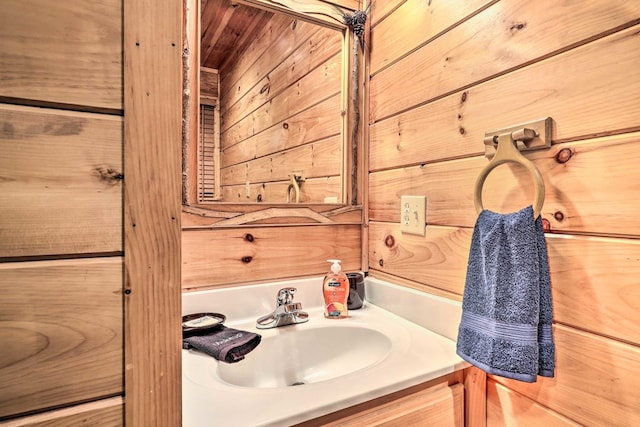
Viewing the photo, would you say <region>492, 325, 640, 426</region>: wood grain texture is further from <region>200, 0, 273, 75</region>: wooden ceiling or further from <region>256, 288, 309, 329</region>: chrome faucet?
<region>200, 0, 273, 75</region>: wooden ceiling

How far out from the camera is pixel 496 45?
78cm

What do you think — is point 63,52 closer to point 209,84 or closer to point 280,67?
point 209,84

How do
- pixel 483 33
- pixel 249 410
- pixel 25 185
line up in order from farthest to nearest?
1. pixel 483 33
2. pixel 249 410
3. pixel 25 185

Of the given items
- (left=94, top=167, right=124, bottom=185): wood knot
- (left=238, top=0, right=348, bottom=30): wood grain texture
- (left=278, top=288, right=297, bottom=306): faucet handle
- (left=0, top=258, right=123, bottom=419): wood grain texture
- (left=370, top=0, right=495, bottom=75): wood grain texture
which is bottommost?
(left=278, top=288, right=297, bottom=306): faucet handle

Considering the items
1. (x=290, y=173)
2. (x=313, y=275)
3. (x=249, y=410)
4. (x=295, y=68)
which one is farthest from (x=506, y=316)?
(x=295, y=68)

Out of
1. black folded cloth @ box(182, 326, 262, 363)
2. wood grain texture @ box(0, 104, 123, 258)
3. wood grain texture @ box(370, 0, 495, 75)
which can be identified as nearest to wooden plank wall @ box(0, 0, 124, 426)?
wood grain texture @ box(0, 104, 123, 258)

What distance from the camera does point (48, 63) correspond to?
39cm

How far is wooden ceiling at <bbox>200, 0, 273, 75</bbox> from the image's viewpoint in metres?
0.99

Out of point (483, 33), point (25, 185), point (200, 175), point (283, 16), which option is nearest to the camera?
point (25, 185)

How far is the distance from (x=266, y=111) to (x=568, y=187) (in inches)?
33.6

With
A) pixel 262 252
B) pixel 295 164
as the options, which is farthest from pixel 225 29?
pixel 262 252

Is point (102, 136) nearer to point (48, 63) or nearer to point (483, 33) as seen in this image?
point (48, 63)

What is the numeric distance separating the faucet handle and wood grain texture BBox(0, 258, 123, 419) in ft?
1.89

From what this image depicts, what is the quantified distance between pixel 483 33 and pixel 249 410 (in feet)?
3.07
